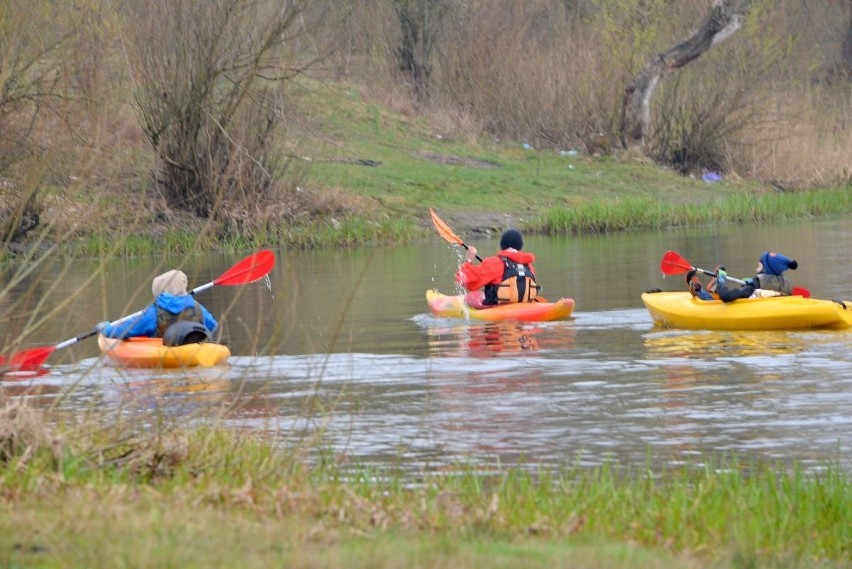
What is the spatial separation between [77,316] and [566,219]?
12.4 meters

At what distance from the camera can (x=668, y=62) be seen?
109 feet

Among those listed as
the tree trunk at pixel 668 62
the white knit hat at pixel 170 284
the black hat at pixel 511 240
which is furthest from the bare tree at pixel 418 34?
the white knit hat at pixel 170 284

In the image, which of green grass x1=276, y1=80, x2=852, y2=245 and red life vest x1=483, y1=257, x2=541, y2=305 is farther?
green grass x1=276, y1=80, x2=852, y2=245

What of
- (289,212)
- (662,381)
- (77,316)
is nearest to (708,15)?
(289,212)

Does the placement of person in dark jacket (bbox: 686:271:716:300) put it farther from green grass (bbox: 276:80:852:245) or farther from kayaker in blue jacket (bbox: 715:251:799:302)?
green grass (bbox: 276:80:852:245)

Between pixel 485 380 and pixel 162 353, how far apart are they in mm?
Answer: 2459

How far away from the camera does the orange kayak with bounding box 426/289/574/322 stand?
48.2ft

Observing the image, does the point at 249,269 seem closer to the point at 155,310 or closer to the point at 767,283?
the point at 155,310

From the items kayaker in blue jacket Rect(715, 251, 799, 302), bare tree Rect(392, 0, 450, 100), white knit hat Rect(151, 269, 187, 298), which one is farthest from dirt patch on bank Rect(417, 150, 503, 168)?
white knit hat Rect(151, 269, 187, 298)

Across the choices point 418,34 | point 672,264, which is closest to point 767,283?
point 672,264

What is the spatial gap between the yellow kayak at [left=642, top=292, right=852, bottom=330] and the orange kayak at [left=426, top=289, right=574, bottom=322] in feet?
2.74

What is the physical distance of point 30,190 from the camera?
21.9 feet

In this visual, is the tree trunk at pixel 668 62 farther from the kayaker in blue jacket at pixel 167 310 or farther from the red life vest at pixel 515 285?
the kayaker in blue jacket at pixel 167 310

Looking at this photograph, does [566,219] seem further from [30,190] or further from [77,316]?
[30,190]
